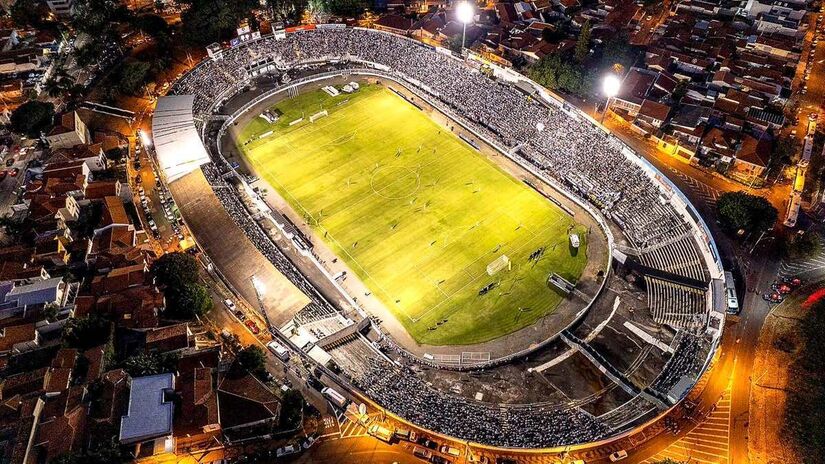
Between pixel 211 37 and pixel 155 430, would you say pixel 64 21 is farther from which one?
pixel 155 430

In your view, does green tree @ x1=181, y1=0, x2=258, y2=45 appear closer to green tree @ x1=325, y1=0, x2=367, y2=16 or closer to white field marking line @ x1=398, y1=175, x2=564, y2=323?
green tree @ x1=325, y1=0, x2=367, y2=16

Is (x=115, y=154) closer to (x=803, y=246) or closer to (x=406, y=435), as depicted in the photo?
(x=406, y=435)

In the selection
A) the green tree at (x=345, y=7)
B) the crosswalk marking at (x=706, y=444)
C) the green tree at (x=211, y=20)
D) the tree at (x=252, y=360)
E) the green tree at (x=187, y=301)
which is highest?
the green tree at (x=345, y=7)

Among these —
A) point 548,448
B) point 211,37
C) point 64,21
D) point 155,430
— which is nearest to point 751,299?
point 548,448

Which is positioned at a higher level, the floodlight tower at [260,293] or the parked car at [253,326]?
the floodlight tower at [260,293]

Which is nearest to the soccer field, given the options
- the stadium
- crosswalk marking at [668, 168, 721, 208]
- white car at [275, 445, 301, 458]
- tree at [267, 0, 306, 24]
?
the stadium

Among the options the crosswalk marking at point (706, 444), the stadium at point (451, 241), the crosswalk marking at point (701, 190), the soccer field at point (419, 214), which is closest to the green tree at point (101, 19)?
the stadium at point (451, 241)

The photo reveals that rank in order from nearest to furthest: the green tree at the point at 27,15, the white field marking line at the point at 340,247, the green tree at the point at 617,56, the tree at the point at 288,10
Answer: the white field marking line at the point at 340,247 < the green tree at the point at 617,56 < the green tree at the point at 27,15 < the tree at the point at 288,10

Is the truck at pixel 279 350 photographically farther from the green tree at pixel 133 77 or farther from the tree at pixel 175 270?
the green tree at pixel 133 77
